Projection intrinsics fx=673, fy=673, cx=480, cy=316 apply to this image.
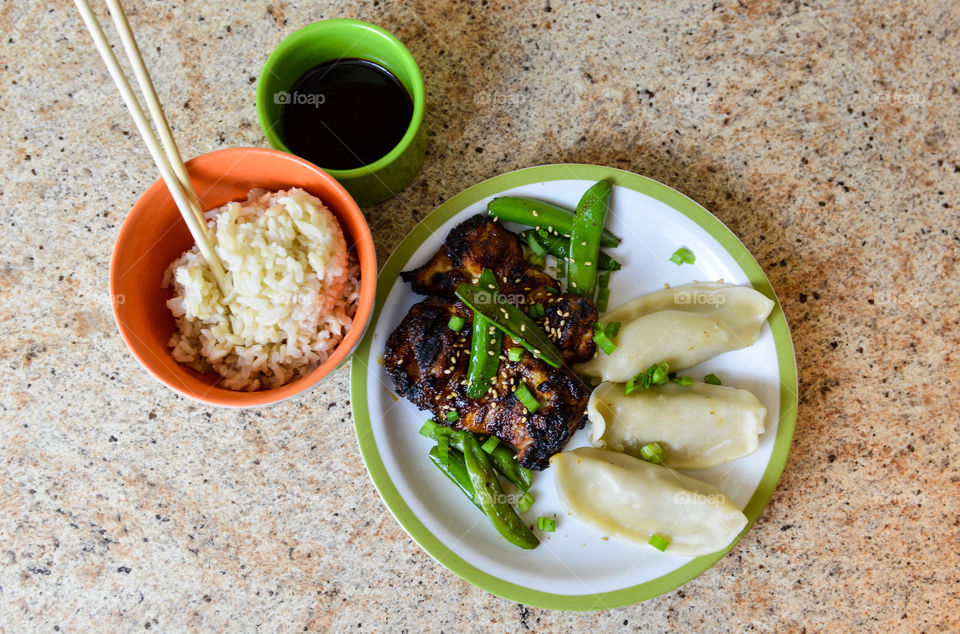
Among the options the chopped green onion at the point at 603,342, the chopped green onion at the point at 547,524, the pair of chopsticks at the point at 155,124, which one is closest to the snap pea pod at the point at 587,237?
the chopped green onion at the point at 603,342

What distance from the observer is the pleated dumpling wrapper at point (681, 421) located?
8.11 feet

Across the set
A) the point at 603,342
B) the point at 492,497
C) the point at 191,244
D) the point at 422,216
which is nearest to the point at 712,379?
the point at 603,342

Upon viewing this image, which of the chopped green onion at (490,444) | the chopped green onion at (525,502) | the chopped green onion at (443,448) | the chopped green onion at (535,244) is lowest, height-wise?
the chopped green onion at (525,502)

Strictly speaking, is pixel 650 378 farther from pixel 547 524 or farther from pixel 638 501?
pixel 547 524

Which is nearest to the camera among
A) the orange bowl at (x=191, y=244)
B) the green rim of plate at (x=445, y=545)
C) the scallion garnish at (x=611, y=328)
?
the orange bowl at (x=191, y=244)

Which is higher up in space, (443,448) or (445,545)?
Result: (443,448)

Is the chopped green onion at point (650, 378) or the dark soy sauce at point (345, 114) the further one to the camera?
the chopped green onion at point (650, 378)

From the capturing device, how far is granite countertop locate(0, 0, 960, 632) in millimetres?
2742

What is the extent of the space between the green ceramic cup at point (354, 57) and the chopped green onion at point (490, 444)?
1026 millimetres

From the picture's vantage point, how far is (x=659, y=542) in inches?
95.7

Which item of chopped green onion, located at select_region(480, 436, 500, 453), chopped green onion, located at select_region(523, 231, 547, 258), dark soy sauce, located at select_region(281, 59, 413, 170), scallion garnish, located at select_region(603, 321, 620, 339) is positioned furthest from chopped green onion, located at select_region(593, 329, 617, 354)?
dark soy sauce, located at select_region(281, 59, 413, 170)

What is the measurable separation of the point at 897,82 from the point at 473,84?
5.88 feet

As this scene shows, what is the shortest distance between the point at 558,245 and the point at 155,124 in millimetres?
1424

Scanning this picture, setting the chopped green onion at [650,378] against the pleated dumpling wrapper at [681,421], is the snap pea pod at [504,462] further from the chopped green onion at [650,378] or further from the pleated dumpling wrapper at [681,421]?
the chopped green onion at [650,378]
